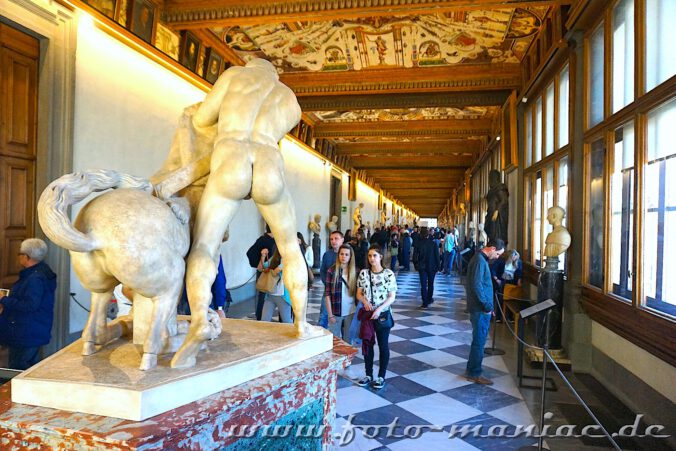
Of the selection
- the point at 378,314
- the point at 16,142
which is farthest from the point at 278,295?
the point at 16,142

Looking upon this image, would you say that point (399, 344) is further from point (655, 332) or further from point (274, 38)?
point (274, 38)

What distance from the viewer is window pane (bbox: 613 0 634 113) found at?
4.42 meters

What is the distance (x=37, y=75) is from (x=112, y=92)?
0.96 m

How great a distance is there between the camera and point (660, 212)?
12.3 ft

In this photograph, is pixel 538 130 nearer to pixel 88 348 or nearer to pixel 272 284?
pixel 272 284

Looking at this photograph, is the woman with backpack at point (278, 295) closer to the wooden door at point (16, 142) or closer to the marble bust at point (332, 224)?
the wooden door at point (16, 142)

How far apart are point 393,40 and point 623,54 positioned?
174 inches

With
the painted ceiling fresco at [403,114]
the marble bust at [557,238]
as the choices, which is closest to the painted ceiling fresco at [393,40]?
the marble bust at [557,238]

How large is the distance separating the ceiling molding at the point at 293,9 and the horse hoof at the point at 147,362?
5.29 meters

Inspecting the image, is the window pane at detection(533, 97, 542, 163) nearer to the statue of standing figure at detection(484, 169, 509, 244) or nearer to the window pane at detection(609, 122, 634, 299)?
the statue of standing figure at detection(484, 169, 509, 244)

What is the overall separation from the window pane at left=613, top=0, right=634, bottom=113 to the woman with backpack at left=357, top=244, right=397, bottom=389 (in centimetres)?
300

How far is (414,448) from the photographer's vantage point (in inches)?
131

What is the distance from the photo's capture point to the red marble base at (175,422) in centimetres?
124
